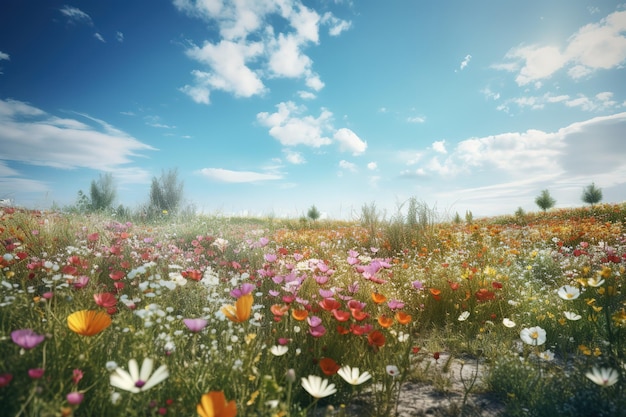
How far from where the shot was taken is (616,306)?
391 centimetres

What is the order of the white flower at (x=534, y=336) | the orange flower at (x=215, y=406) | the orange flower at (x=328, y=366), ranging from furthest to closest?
the white flower at (x=534, y=336) < the orange flower at (x=328, y=366) < the orange flower at (x=215, y=406)

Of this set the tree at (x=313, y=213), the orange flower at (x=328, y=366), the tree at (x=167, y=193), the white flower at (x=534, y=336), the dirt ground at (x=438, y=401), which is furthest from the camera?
the tree at (x=313, y=213)

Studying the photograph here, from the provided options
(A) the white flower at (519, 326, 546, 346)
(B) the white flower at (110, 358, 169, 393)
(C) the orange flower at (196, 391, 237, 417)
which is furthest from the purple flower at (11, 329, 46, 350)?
(A) the white flower at (519, 326, 546, 346)

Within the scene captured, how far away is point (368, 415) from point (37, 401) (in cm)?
162

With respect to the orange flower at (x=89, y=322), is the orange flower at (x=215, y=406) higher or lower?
lower

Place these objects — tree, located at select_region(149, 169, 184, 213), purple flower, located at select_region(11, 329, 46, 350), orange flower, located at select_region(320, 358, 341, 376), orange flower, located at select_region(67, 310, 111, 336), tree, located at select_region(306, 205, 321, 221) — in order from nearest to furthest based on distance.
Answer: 1. purple flower, located at select_region(11, 329, 46, 350)
2. orange flower, located at select_region(67, 310, 111, 336)
3. orange flower, located at select_region(320, 358, 341, 376)
4. tree, located at select_region(149, 169, 184, 213)
5. tree, located at select_region(306, 205, 321, 221)

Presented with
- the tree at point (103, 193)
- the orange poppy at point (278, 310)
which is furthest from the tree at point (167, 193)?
the orange poppy at point (278, 310)

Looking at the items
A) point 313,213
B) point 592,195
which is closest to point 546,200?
point 592,195

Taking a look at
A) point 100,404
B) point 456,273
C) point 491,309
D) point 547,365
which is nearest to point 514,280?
point 456,273

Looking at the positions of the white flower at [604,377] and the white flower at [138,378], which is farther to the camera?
the white flower at [604,377]

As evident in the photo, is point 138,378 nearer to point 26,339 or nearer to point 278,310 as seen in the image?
point 26,339

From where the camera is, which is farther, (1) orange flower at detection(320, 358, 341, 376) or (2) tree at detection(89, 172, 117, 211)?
(2) tree at detection(89, 172, 117, 211)

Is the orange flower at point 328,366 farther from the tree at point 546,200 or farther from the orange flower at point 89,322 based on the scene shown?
the tree at point 546,200

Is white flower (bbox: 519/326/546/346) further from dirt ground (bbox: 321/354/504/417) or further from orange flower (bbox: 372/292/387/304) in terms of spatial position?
orange flower (bbox: 372/292/387/304)
